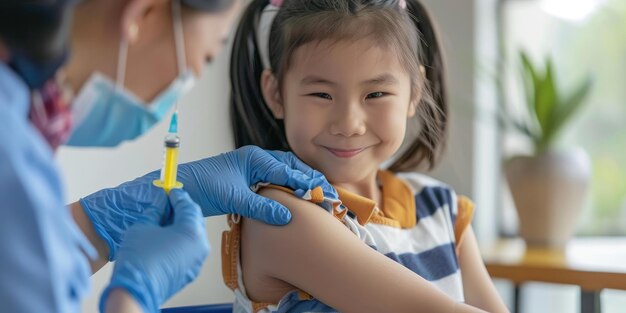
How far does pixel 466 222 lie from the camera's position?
1697 millimetres

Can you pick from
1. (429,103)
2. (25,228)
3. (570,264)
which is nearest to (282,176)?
(429,103)

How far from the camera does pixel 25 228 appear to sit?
79 centimetres

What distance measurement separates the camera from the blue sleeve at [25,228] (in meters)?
0.78

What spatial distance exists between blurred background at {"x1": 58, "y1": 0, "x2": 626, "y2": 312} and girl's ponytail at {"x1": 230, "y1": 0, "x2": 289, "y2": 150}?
128 centimetres

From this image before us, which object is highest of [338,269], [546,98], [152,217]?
[546,98]

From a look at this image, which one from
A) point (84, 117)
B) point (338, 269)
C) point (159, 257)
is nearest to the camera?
point (84, 117)

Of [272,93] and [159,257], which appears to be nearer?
[159,257]

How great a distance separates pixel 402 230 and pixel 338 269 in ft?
0.92

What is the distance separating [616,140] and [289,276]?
2.07 m

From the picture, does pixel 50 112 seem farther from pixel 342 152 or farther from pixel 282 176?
pixel 342 152

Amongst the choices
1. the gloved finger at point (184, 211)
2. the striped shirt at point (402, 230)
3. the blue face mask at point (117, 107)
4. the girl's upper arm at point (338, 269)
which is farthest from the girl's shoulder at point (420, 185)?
the blue face mask at point (117, 107)

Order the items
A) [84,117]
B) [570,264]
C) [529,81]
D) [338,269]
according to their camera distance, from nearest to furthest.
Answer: [84,117] < [338,269] < [570,264] < [529,81]

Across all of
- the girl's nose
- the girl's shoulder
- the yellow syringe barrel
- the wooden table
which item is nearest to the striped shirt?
the girl's shoulder

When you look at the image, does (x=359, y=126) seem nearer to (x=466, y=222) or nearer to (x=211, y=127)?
(x=466, y=222)
